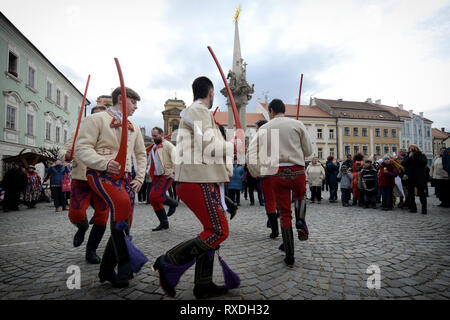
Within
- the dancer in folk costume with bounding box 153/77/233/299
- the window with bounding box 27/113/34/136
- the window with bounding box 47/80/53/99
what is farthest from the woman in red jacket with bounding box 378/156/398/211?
the window with bounding box 47/80/53/99

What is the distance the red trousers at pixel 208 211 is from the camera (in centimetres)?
206

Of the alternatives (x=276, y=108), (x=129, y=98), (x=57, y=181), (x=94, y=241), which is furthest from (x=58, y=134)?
(x=276, y=108)

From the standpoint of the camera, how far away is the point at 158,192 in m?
5.14

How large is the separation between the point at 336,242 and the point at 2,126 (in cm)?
2182

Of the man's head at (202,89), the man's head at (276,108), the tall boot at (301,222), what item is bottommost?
the tall boot at (301,222)

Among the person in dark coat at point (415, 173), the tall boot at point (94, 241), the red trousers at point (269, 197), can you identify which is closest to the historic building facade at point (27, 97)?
the tall boot at point (94, 241)

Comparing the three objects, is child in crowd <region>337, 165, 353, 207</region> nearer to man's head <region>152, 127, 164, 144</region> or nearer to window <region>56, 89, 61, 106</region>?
man's head <region>152, 127, 164, 144</region>

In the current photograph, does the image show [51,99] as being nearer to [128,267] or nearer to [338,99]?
[128,267]

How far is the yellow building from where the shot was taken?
42156 mm

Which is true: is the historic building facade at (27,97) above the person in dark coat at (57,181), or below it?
above

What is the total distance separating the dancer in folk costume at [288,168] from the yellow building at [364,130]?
42476mm

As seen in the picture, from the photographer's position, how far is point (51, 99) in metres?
23.0

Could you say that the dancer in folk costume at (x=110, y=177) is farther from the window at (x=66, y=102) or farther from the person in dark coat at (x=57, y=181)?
the window at (x=66, y=102)
